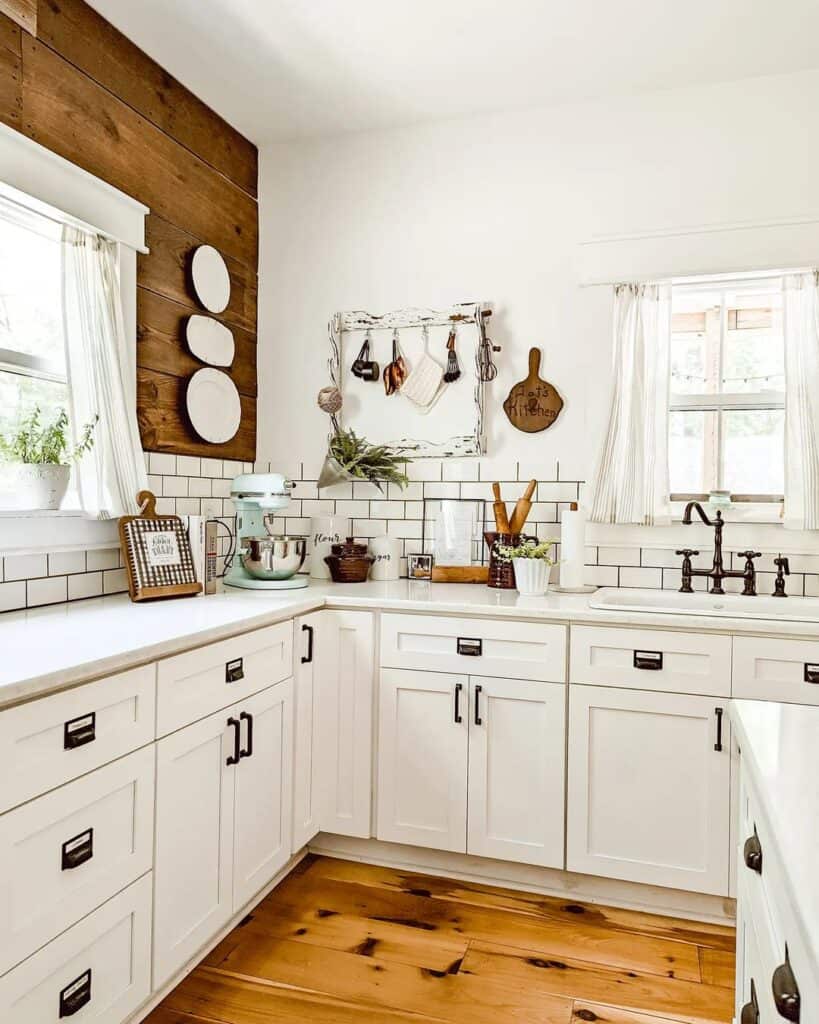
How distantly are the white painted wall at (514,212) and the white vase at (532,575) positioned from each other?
47 centimetres

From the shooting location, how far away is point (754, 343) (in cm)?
297

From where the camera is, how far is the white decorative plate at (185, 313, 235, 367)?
304 cm

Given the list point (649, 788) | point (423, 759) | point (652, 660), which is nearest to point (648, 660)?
point (652, 660)

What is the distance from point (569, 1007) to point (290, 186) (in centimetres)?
318

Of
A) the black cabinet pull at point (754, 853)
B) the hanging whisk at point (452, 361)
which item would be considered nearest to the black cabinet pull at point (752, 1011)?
the black cabinet pull at point (754, 853)

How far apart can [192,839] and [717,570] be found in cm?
193

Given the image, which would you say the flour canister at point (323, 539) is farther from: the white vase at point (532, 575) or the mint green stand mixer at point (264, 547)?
the white vase at point (532, 575)

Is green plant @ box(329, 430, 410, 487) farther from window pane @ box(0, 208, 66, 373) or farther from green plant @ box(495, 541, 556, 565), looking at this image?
window pane @ box(0, 208, 66, 373)

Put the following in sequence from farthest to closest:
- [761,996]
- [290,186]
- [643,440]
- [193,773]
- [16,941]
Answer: [290,186] → [643,440] → [193,773] → [16,941] → [761,996]

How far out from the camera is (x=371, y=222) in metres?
3.38

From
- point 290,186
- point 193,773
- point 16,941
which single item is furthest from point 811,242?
point 16,941

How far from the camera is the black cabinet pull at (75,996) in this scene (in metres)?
1.56

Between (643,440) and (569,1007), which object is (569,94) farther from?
(569,1007)

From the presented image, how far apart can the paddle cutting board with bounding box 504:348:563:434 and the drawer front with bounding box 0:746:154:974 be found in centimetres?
191
